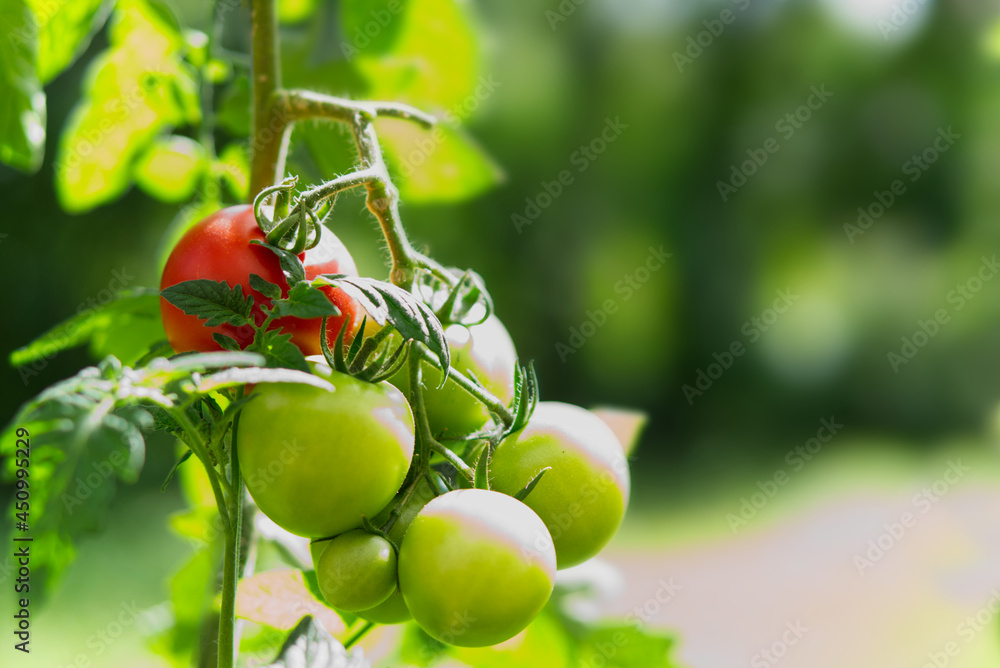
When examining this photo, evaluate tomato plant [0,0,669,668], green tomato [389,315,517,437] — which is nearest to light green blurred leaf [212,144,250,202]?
tomato plant [0,0,669,668]

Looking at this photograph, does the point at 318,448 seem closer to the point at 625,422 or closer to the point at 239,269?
the point at 239,269

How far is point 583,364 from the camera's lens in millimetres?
5281

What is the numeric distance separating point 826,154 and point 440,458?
233 inches

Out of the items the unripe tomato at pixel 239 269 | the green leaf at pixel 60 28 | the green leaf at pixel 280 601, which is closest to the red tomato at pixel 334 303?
the unripe tomato at pixel 239 269

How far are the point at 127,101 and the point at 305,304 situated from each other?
0.32 meters

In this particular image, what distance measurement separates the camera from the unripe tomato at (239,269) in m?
0.29

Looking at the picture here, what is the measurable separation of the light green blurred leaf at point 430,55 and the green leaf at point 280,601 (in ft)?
0.96

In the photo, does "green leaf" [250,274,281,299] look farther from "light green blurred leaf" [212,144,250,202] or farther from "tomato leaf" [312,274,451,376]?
"light green blurred leaf" [212,144,250,202]

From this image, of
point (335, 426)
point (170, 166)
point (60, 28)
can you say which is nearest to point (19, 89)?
point (60, 28)

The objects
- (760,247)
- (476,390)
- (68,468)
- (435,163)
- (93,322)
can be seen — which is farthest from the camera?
(760,247)

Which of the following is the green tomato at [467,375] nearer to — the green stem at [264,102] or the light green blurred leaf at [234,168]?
the green stem at [264,102]

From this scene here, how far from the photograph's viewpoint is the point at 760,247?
5.67 meters

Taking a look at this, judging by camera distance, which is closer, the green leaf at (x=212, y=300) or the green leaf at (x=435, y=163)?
the green leaf at (x=212, y=300)

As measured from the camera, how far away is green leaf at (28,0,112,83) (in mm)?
402
